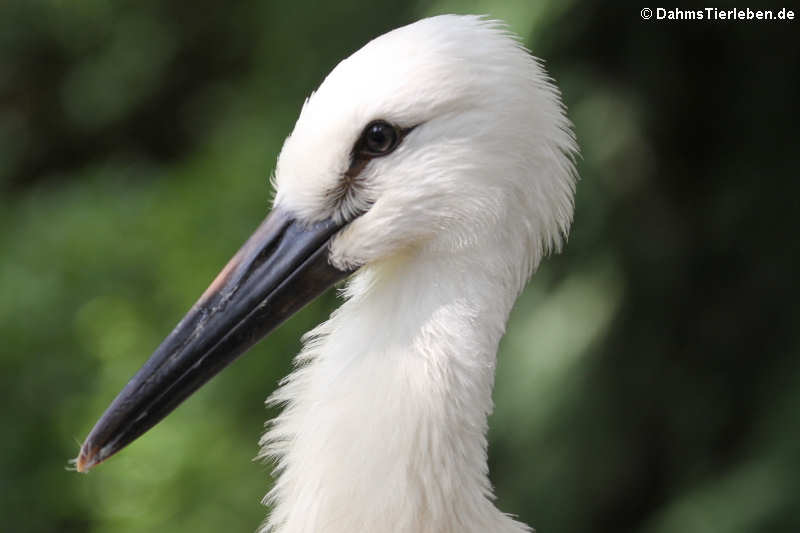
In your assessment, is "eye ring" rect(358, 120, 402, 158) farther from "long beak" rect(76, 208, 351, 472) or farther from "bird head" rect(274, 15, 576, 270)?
"long beak" rect(76, 208, 351, 472)

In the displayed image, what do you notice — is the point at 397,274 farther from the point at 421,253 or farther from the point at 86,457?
the point at 86,457

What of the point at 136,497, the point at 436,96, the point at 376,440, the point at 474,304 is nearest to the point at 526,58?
the point at 436,96

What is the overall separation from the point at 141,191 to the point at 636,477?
164cm

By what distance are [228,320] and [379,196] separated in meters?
0.25

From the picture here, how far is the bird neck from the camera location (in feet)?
4.15

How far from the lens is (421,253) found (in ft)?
4.39

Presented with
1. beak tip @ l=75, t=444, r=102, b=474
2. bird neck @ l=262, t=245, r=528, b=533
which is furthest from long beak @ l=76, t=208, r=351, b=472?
bird neck @ l=262, t=245, r=528, b=533

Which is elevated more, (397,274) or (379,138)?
(379,138)

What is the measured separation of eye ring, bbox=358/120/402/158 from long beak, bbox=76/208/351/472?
0.11 meters

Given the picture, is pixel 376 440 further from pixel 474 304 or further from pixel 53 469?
pixel 53 469

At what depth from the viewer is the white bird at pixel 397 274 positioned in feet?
4.15

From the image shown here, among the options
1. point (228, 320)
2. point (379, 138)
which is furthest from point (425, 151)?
point (228, 320)

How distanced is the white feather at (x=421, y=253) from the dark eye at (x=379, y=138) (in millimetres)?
11

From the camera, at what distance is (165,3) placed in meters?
3.44
